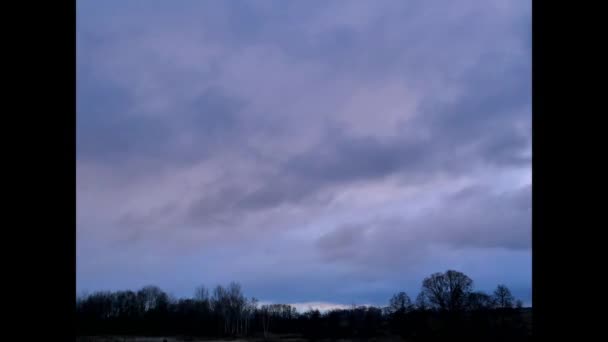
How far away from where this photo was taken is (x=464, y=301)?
28766 millimetres
